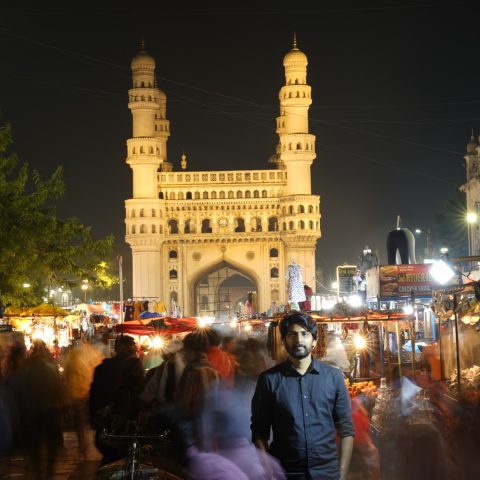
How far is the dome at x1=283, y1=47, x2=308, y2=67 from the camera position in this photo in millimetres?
76062

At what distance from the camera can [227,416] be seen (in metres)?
5.80

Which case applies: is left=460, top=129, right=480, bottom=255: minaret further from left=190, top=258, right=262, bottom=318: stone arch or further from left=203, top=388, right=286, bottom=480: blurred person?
left=203, top=388, right=286, bottom=480: blurred person

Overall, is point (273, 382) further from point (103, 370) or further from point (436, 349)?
point (436, 349)

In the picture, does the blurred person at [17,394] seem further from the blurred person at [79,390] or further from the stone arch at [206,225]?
the stone arch at [206,225]

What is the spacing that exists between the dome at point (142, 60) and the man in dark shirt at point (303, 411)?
238ft

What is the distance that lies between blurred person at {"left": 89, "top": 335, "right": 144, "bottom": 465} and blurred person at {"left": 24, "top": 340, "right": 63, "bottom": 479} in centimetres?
63

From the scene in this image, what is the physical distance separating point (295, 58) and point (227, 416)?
7204 centimetres

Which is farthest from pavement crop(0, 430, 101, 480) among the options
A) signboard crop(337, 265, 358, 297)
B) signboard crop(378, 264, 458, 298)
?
signboard crop(337, 265, 358, 297)

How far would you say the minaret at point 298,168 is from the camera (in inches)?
2928

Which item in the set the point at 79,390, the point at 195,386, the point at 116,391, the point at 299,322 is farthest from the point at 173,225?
the point at 299,322

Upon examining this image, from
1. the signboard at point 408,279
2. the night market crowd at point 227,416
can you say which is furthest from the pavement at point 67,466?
the signboard at point 408,279

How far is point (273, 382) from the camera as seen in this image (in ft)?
14.9

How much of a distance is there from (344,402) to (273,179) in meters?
74.1

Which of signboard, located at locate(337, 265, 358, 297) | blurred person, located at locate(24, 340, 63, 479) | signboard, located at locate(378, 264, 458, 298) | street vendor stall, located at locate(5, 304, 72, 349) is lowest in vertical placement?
blurred person, located at locate(24, 340, 63, 479)
